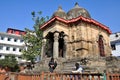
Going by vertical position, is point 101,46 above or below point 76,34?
below

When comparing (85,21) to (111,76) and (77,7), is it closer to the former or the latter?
(77,7)

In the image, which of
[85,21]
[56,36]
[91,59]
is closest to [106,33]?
[85,21]

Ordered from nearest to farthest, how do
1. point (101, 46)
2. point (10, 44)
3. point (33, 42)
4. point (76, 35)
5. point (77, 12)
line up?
point (76, 35), point (77, 12), point (101, 46), point (33, 42), point (10, 44)

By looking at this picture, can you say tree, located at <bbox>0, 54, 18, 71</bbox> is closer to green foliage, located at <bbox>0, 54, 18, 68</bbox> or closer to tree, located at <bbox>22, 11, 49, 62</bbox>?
green foliage, located at <bbox>0, 54, 18, 68</bbox>

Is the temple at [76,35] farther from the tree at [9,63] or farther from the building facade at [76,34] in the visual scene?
the tree at [9,63]

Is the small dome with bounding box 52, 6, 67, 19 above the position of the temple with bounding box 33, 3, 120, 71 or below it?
above

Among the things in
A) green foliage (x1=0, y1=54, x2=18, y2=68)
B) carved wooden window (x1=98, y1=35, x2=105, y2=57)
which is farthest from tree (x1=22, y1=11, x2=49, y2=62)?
carved wooden window (x1=98, y1=35, x2=105, y2=57)

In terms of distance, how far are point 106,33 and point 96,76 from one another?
17.6m

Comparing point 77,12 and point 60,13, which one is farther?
point 60,13

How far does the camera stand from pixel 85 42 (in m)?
18.3

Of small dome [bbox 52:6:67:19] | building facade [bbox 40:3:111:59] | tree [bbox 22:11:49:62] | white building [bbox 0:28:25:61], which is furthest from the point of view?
white building [bbox 0:28:25:61]

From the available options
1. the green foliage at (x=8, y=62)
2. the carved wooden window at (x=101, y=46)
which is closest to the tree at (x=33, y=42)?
the green foliage at (x=8, y=62)

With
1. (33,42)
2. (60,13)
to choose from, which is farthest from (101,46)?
(33,42)

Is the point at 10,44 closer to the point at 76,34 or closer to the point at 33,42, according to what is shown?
the point at 33,42
